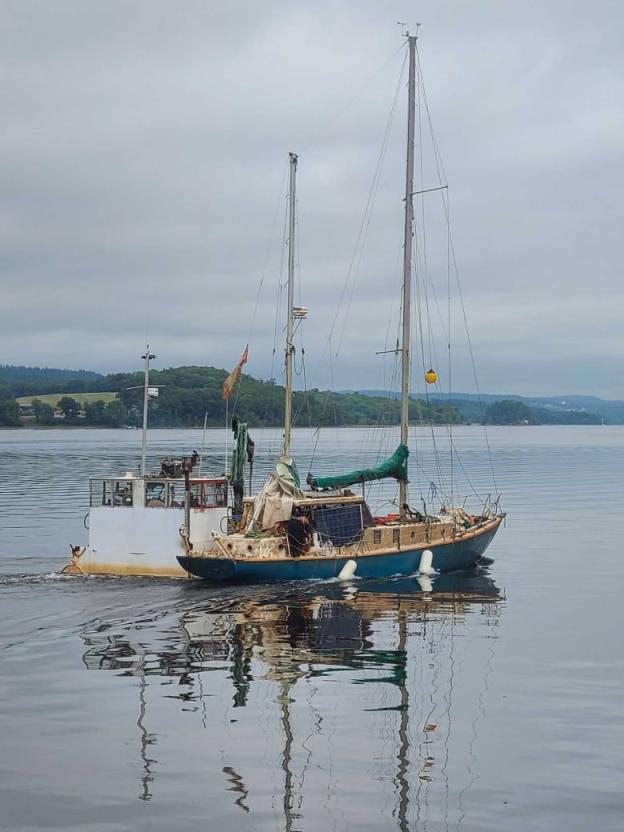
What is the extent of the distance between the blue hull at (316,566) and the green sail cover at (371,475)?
4064mm

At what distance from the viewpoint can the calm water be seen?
60.9 feet

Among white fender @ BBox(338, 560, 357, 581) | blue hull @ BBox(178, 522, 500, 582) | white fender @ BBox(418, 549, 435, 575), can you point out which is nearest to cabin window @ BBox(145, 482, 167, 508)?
blue hull @ BBox(178, 522, 500, 582)

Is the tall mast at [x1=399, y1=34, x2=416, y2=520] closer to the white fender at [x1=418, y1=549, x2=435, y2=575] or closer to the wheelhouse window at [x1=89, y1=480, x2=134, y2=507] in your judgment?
the white fender at [x1=418, y1=549, x2=435, y2=575]

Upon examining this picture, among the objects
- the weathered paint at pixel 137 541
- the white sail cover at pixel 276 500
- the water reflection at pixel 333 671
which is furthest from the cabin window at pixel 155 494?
the water reflection at pixel 333 671

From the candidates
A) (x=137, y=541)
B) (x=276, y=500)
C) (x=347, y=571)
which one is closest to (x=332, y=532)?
(x=347, y=571)

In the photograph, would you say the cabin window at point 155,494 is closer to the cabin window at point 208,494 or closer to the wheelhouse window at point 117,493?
the wheelhouse window at point 117,493

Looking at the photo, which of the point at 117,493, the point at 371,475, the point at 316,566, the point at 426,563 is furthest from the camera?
the point at 371,475

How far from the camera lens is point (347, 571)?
43281 millimetres

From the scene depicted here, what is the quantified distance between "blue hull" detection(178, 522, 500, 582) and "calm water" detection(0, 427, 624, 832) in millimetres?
616

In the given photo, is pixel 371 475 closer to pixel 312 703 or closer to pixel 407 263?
pixel 407 263

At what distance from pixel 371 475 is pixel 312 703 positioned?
23.4 m

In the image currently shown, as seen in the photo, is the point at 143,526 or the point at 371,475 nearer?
the point at 143,526

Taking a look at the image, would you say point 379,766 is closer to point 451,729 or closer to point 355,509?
point 451,729

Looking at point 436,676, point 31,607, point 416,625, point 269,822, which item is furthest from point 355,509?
point 269,822
